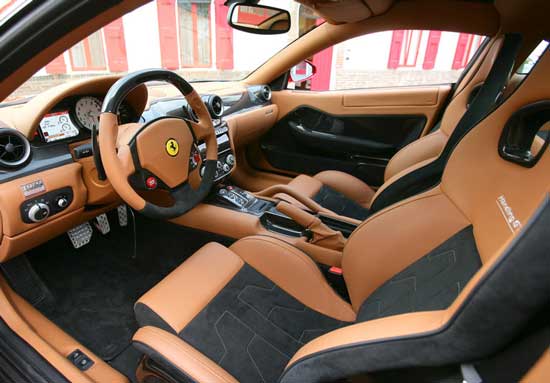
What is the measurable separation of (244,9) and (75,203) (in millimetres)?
1215

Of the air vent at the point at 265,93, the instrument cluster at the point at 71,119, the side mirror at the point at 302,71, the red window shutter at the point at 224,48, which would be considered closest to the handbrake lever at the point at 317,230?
the instrument cluster at the point at 71,119

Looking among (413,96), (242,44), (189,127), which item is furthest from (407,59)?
(189,127)

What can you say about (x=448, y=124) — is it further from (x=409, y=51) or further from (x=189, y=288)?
(x=409, y=51)

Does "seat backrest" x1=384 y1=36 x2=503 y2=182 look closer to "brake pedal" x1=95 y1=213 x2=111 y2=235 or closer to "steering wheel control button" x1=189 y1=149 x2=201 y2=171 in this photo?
"steering wheel control button" x1=189 y1=149 x2=201 y2=171

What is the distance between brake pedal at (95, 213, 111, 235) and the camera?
1.77m

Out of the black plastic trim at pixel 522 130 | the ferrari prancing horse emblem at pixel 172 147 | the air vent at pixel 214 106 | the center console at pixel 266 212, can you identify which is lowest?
the center console at pixel 266 212

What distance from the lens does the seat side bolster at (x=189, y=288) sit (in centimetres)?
103

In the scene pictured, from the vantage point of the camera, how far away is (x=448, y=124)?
5.38 ft

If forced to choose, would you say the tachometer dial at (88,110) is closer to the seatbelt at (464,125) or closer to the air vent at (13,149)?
the air vent at (13,149)

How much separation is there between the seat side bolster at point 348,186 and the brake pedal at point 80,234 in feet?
4.07

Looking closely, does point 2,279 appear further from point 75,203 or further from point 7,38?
point 7,38

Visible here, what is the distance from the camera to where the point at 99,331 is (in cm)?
159

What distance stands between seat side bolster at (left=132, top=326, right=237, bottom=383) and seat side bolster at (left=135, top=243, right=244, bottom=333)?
0.11m

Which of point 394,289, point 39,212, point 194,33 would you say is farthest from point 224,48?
point 394,289
